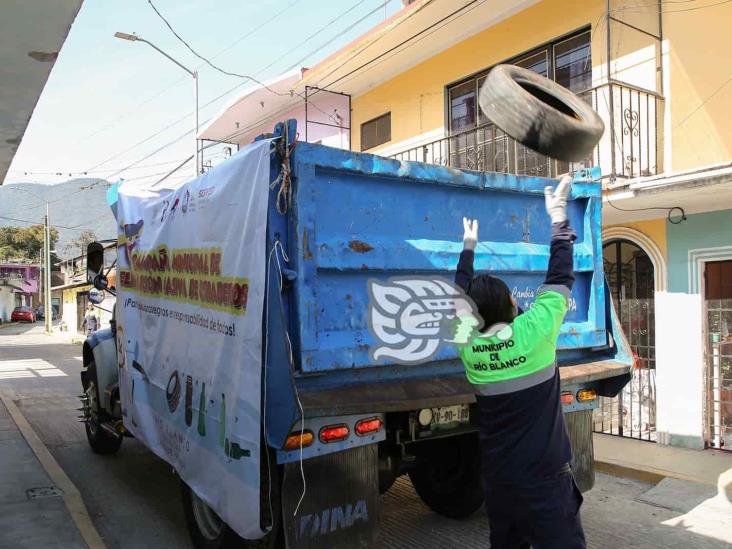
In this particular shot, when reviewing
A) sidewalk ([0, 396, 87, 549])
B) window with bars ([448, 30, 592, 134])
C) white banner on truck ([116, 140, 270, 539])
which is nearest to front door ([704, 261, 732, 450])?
window with bars ([448, 30, 592, 134])

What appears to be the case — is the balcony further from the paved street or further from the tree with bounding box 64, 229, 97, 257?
the tree with bounding box 64, 229, 97, 257

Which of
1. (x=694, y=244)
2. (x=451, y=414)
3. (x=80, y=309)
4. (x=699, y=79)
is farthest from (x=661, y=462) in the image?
(x=80, y=309)

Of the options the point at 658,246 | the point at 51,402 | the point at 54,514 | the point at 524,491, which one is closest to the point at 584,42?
the point at 658,246

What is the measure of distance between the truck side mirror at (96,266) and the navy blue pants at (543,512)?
4.63 m

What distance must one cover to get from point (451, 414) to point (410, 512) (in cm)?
176

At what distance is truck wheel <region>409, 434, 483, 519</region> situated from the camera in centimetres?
427

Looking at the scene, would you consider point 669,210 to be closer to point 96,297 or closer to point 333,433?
point 333,433

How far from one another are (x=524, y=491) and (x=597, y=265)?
2.21 metres

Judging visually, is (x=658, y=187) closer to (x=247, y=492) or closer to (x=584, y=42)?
(x=584, y=42)

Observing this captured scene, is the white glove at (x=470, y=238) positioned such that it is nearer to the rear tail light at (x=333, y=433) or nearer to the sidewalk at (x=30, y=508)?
the rear tail light at (x=333, y=433)

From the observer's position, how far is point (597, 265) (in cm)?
431

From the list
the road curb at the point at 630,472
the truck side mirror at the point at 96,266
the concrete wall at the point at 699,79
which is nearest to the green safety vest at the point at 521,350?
the road curb at the point at 630,472

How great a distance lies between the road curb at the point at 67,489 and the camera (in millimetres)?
4229

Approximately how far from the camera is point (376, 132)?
1262 cm
